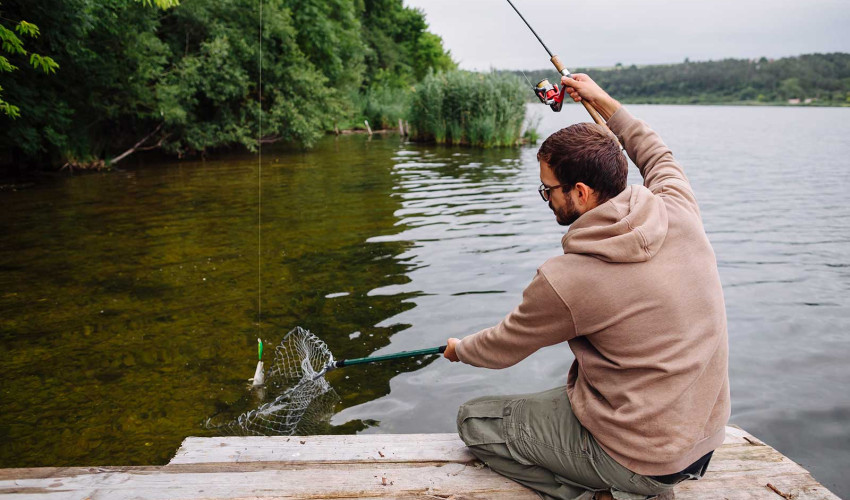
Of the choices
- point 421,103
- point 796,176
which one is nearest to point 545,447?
point 796,176

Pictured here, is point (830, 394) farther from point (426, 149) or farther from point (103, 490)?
point (426, 149)

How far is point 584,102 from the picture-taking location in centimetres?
348

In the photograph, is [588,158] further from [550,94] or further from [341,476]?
[341,476]

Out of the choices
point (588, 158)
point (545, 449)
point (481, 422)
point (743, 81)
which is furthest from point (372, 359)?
point (743, 81)

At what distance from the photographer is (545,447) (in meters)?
2.73

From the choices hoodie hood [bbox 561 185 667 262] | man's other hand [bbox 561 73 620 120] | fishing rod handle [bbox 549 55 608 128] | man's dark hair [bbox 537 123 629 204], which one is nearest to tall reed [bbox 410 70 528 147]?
fishing rod handle [bbox 549 55 608 128]

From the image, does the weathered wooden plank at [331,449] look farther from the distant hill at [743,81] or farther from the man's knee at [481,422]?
the distant hill at [743,81]

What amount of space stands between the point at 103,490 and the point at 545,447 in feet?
6.90

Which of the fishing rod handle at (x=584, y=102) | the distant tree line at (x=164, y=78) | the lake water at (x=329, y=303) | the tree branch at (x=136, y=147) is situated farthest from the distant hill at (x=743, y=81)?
the fishing rod handle at (x=584, y=102)

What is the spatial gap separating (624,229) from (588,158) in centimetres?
37

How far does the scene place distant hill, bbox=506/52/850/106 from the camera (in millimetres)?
76312

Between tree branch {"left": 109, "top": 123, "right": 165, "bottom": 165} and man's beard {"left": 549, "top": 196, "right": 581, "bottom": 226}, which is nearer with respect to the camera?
man's beard {"left": 549, "top": 196, "right": 581, "bottom": 226}

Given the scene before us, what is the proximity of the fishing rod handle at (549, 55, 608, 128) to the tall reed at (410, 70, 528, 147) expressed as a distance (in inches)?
740

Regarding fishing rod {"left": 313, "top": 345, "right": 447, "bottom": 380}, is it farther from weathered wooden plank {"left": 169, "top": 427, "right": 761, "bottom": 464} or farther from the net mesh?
weathered wooden plank {"left": 169, "top": 427, "right": 761, "bottom": 464}
